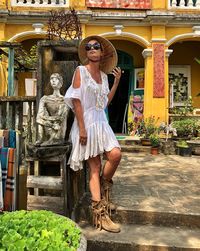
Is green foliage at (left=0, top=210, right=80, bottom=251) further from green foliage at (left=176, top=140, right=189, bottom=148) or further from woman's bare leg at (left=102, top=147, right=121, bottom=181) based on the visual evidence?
green foliage at (left=176, top=140, right=189, bottom=148)

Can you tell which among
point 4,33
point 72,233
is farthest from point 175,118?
point 72,233

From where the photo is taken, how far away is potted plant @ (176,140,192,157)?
762cm

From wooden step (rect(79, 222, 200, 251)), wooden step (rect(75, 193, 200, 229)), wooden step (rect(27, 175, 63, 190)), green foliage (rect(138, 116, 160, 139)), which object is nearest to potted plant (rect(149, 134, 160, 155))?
green foliage (rect(138, 116, 160, 139))

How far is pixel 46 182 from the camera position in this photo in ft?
9.30

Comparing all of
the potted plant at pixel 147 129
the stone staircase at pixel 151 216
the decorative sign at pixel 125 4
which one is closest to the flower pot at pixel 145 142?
the potted plant at pixel 147 129

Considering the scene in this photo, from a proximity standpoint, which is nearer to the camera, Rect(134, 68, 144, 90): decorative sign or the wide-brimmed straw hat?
the wide-brimmed straw hat

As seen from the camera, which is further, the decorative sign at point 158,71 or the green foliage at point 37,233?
the decorative sign at point 158,71

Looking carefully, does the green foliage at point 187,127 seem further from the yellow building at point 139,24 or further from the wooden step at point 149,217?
the wooden step at point 149,217

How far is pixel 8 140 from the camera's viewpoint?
3.01m

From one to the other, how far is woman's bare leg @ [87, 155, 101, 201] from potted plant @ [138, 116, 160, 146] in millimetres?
5566

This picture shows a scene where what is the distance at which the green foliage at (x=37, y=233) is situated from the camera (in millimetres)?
1655

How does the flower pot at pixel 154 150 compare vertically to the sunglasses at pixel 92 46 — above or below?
below

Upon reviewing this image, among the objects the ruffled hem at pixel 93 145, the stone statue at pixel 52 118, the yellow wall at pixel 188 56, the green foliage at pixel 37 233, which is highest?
the yellow wall at pixel 188 56


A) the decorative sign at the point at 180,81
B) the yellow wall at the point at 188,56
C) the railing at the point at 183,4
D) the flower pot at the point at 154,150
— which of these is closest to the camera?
the flower pot at the point at 154,150
